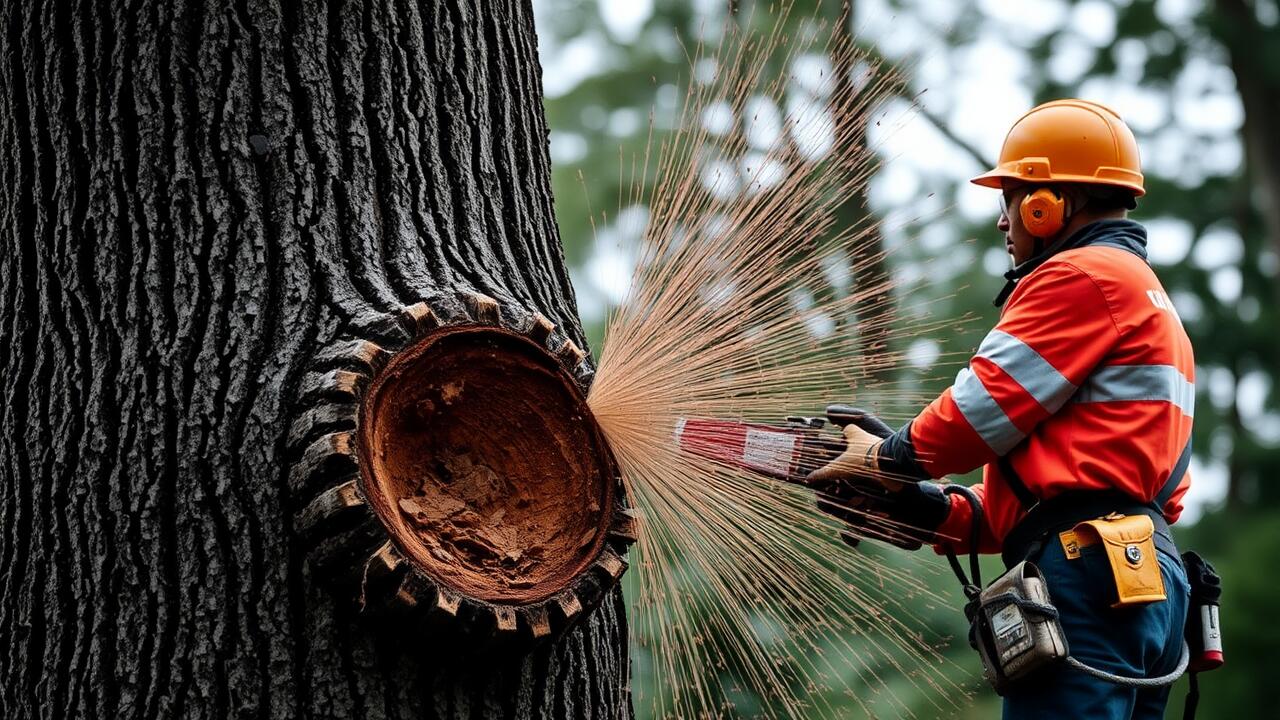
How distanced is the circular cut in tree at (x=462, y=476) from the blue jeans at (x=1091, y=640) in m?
0.92

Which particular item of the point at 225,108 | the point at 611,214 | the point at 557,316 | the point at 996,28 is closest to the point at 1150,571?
the point at 557,316

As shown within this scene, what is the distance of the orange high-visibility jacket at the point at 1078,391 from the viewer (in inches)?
98.1

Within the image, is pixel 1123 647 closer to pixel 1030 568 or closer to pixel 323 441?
pixel 1030 568

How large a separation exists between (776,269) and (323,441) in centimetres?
136

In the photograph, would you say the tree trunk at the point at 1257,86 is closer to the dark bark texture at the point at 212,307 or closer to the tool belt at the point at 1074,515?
the tool belt at the point at 1074,515

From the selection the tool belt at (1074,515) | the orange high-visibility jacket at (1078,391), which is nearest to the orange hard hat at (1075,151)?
the orange high-visibility jacket at (1078,391)

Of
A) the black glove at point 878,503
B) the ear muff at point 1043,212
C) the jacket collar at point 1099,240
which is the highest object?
the ear muff at point 1043,212

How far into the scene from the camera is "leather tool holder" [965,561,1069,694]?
2.42 m

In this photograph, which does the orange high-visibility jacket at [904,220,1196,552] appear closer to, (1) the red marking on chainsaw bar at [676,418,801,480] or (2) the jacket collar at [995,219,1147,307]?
(2) the jacket collar at [995,219,1147,307]

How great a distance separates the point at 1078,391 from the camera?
2564 millimetres

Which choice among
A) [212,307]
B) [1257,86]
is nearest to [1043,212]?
[212,307]

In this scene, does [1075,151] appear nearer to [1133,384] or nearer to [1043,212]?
[1043,212]

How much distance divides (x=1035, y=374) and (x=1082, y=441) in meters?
0.17

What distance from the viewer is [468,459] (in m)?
2.33
